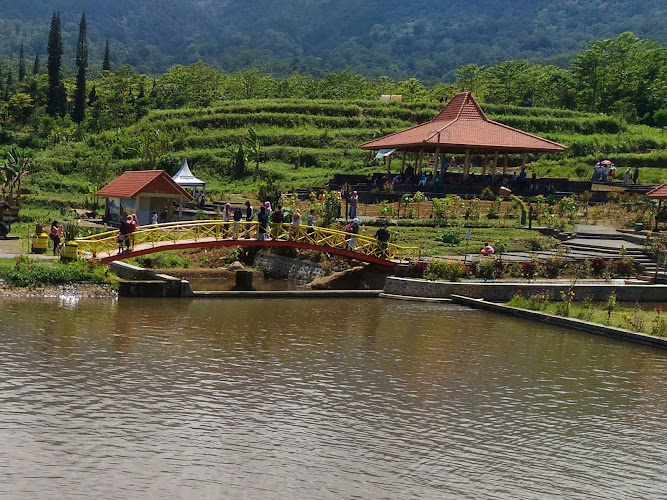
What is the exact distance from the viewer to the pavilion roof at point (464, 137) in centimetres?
4666

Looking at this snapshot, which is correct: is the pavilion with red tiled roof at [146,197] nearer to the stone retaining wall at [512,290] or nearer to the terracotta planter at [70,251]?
the terracotta planter at [70,251]

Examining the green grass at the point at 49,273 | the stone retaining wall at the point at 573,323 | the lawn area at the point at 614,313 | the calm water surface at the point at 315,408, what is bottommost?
the calm water surface at the point at 315,408

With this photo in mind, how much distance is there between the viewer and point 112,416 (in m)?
14.7

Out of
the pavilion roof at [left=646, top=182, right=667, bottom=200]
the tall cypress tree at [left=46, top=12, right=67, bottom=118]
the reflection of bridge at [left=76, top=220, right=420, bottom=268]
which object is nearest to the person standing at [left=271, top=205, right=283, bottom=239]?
the reflection of bridge at [left=76, top=220, right=420, bottom=268]

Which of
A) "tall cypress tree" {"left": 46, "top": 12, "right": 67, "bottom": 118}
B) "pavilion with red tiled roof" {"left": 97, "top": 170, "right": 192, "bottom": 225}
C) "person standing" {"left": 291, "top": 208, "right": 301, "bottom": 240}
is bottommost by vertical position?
"person standing" {"left": 291, "top": 208, "right": 301, "bottom": 240}

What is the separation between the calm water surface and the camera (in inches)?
492

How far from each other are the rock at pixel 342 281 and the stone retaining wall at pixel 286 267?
3.32 feet

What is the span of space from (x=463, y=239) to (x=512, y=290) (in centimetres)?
673

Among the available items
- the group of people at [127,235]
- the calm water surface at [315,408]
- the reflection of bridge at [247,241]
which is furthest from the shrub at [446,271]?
the group of people at [127,235]

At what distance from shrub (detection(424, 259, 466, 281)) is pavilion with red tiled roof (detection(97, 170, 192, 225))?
1500 cm

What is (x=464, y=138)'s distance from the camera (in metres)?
47.1

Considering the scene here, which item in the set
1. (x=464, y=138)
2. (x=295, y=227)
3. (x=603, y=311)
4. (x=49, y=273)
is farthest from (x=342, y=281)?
(x=464, y=138)

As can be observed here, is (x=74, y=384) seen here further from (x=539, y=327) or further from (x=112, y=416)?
(x=539, y=327)

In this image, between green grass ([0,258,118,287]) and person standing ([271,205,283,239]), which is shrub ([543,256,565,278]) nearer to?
person standing ([271,205,283,239])
